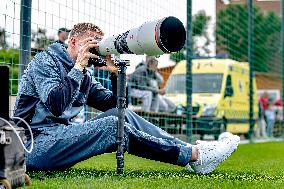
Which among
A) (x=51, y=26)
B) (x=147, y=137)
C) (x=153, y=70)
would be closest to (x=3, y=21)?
(x=51, y=26)

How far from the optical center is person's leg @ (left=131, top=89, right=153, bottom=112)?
846 centimetres

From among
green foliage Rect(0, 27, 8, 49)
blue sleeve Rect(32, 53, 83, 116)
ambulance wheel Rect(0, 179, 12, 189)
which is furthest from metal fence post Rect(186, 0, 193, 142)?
ambulance wheel Rect(0, 179, 12, 189)

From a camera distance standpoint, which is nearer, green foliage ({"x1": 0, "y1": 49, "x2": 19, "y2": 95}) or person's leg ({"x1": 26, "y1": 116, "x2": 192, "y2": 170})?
person's leg ({"x1": 26, "y1": 116, "x2": 192, "y2": 170})

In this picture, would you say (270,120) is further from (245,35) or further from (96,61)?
(96,61)

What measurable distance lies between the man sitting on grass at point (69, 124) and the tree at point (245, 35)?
6.69 m

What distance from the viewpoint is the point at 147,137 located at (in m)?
3.89

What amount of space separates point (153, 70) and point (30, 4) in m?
3.22

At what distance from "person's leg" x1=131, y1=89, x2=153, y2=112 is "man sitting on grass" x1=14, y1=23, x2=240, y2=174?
14.5 feet

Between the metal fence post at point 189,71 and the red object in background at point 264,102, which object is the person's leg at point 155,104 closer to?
the metal fence post at point 189,71

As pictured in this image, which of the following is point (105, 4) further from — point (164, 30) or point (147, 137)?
point (164, 30)

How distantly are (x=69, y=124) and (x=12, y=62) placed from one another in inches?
61.3

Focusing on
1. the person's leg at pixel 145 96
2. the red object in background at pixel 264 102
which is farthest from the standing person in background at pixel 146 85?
the red object in background at pixel 264 102

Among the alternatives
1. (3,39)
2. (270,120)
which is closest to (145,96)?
(3,39)

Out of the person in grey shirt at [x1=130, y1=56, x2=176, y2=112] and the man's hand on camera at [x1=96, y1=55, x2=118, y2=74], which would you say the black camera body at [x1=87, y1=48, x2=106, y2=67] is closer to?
the man's hand on camera at [x1=96, y1=55, x2=118, y2=74]
